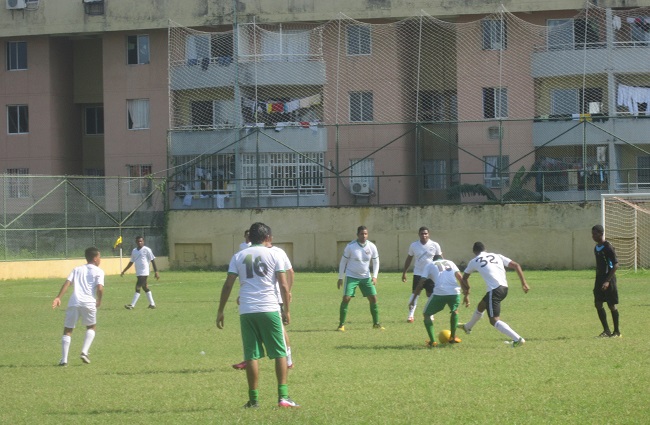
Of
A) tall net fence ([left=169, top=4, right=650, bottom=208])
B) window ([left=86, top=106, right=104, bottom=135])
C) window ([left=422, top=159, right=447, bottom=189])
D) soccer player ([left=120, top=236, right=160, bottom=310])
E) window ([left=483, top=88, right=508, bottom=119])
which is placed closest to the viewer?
soccer player ([left=120, top=236, right=160, bottom=310])

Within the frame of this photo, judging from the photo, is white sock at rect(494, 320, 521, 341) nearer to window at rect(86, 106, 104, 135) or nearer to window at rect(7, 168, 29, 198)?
window at rect(7, 168, 29, 198)

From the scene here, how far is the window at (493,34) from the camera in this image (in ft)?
158

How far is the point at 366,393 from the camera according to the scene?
12.1 meters

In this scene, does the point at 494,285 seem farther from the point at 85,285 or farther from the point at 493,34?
the point at 493,34

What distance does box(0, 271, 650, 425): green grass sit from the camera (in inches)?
431

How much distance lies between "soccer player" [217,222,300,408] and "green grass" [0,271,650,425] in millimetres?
384

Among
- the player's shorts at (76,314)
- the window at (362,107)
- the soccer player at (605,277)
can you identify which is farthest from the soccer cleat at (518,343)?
the window at (362,107)

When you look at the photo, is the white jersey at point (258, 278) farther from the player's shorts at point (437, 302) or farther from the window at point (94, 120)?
the window at point (94, 120)

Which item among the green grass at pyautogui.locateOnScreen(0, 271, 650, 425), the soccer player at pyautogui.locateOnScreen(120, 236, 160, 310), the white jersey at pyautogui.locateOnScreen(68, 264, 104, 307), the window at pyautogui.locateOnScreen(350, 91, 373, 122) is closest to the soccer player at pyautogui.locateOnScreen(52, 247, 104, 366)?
the white jersey at pyautogui.locateOnScreen(68, 264, 104, 307)

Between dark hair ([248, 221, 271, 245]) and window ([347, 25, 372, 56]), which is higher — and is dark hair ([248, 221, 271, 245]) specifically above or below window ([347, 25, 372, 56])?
below

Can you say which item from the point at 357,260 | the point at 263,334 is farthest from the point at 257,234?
the point at 357,260

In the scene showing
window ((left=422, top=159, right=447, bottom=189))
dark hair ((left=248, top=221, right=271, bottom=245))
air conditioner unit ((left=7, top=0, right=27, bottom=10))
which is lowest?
dark hair ((left=248, top=221, right=271, bottom=245))

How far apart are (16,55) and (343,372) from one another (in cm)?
4752

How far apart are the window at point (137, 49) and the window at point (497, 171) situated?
20.8 metres
